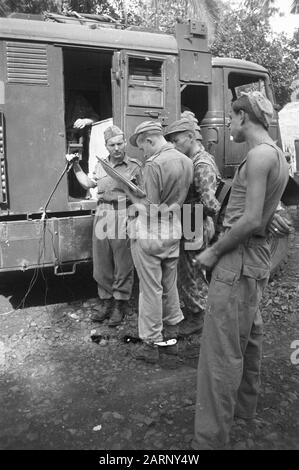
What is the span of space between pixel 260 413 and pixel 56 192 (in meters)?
2.62

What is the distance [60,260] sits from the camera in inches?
169

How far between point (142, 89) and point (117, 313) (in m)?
2.22

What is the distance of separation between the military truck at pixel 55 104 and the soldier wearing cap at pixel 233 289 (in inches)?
85.2

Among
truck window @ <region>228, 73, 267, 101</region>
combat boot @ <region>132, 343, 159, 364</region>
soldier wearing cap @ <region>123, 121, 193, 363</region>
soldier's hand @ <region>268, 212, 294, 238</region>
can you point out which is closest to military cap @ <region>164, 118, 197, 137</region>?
soldier wearing cap @ <region>123, 121, 193, 363</region>

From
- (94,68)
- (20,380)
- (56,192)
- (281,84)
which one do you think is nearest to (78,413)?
(20,380)

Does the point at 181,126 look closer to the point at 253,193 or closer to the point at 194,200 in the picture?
the point at 194,200

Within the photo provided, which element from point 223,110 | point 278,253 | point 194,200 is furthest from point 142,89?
point 278,253

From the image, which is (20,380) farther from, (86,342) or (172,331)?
(172,331)

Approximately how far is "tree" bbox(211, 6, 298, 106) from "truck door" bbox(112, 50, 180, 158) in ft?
29.0

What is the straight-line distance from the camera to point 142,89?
4.61 metres

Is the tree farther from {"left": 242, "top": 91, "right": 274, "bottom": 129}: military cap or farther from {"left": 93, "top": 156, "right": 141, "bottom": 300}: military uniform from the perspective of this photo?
{"left": 242, "top": 91, "right": 274, "bottom": 129}: military cap

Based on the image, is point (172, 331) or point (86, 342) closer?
point (172, 331)

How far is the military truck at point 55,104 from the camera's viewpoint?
4.08m

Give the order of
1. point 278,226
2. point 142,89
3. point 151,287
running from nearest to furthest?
1. point 278,226
2. point 151,287
3. point 142,89
